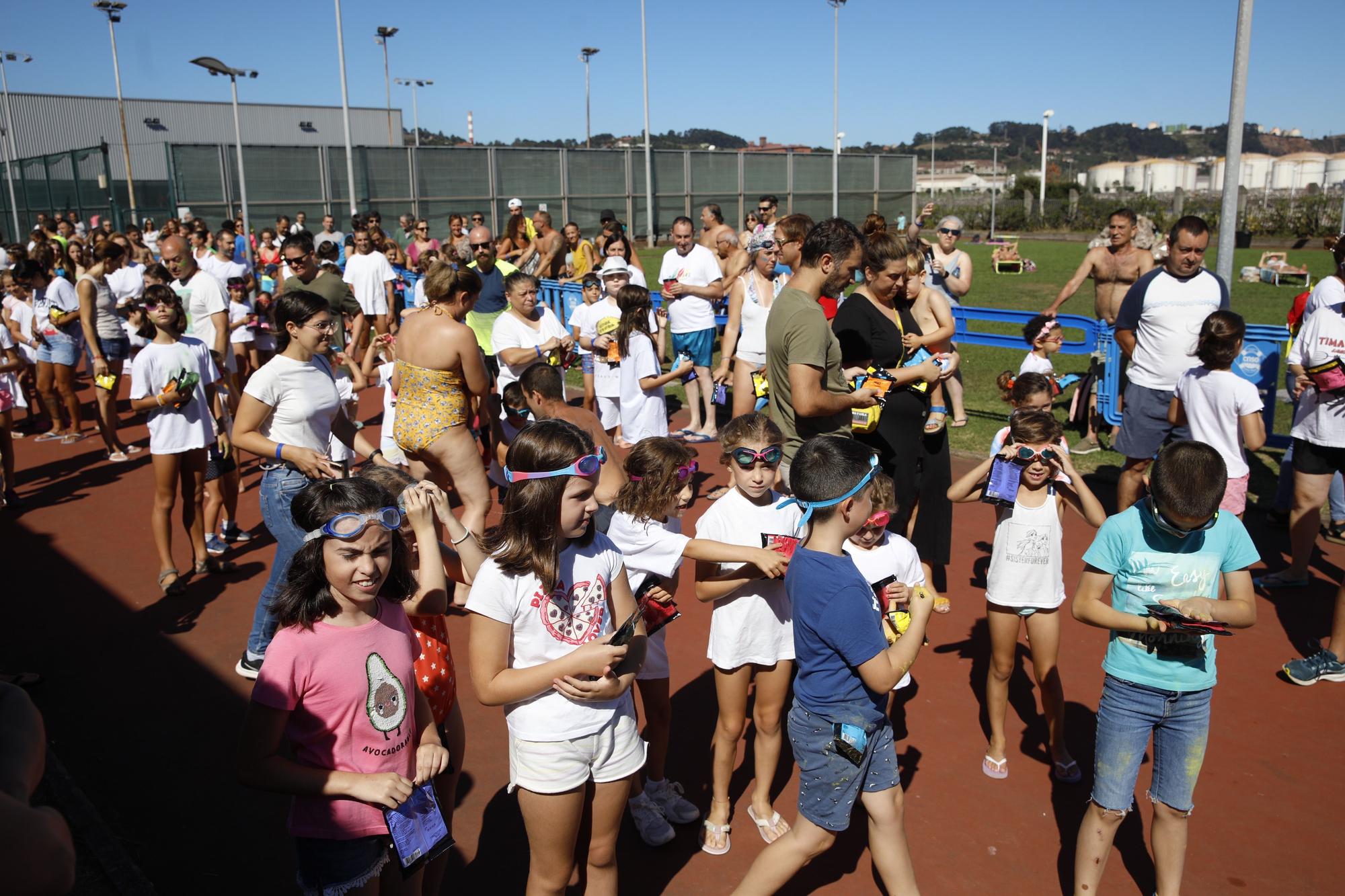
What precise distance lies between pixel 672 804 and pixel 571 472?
198cm

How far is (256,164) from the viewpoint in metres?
28.9

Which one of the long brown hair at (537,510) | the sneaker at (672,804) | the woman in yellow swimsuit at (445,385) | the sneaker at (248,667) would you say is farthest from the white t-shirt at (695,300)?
the long brown hair at (537,510)

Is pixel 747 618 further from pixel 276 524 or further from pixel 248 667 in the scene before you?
pixel 248 667

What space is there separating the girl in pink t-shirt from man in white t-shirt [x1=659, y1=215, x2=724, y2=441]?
A: 7.51 metres

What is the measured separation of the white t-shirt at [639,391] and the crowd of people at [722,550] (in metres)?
0.02

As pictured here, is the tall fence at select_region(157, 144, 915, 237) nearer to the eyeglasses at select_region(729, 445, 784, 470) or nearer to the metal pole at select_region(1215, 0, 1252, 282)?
the metal pole at select_region(1215, 0, 1252, 282)

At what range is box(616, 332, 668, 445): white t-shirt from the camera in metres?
7.52

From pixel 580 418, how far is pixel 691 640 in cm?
174

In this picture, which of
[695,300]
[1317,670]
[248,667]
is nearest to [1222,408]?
[1317,670]

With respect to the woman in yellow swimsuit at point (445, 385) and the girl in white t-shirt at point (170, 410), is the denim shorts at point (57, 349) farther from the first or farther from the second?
the woman in yellow swimsuit at point (445, 385)

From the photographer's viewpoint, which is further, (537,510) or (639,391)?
(639,391)

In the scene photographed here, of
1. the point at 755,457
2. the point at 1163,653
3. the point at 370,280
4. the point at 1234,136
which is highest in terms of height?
the point at 1234,136

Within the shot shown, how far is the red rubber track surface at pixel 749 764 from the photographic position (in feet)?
12.3

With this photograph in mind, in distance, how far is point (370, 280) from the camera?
1245 centimetres
